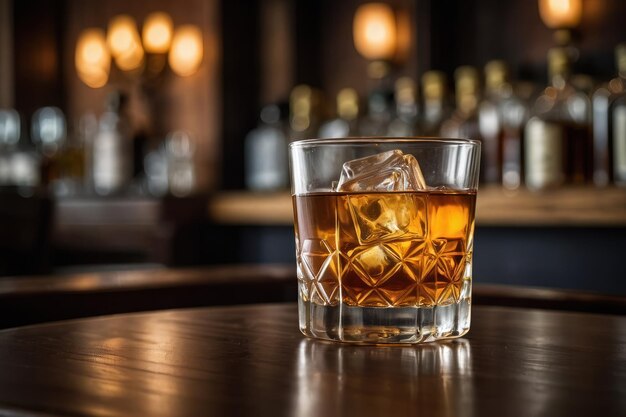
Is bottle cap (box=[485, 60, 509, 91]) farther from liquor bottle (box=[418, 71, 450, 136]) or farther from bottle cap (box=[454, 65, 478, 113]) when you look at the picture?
liquor bottle (box=[418, 71, 450, 136])

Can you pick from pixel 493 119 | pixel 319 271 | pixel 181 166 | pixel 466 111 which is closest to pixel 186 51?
pixel 181 166

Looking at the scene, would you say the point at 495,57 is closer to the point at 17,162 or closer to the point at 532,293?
the point at 532,293

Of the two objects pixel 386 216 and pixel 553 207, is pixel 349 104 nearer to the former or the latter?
pixel 553 207

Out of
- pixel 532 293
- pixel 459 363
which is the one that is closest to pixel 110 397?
pixel 459 363

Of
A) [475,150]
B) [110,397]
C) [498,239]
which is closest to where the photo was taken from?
[110,397]

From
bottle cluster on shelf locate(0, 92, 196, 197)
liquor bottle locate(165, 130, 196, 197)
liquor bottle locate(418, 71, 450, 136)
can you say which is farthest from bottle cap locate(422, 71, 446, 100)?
liquor bottle locate(165, 130, 196, 197)

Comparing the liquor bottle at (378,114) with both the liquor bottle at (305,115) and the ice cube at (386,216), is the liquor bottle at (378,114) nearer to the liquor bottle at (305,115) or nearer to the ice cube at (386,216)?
the liquor bottle at (305,115)
